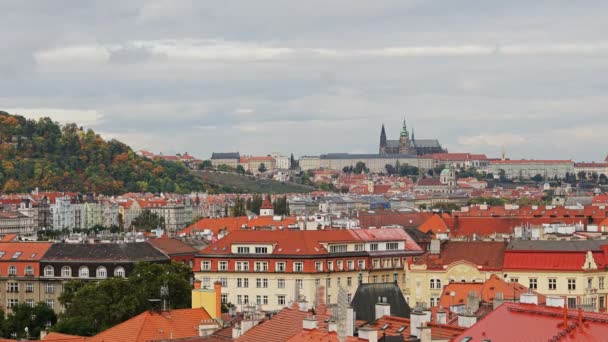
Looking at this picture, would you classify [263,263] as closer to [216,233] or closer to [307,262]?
[307,262]

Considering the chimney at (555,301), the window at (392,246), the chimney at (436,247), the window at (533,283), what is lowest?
the window at (533,283)

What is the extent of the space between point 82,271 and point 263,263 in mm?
14634

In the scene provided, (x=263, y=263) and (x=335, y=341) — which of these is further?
(x=263, y=263)

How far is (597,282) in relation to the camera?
77188mm

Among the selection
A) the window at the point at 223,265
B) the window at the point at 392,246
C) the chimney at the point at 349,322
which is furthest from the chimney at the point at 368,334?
the window at the point at 392,246

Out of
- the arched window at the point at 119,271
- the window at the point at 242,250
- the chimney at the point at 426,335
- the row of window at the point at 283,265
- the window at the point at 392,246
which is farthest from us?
the arched window at the point at 119,271

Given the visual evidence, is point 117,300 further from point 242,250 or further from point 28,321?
point 242,250

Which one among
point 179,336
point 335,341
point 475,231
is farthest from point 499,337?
point 475,231

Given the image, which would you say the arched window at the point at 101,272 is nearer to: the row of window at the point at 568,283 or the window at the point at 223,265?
the window at the point at 223,265

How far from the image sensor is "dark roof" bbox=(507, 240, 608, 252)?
7856 centimetres

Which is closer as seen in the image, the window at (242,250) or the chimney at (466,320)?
the chimney at (466,320)

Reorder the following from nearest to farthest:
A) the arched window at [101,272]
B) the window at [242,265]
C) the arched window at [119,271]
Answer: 1. the window at [242,265]
2. the arched window at [119,271]
3. the arched window at [101,272]

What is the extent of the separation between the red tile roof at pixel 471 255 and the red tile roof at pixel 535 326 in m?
46.1

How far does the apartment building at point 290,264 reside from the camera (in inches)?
3378
